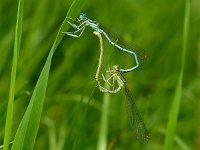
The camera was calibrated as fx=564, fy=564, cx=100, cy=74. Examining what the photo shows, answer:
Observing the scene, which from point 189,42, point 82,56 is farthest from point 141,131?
point 189,42

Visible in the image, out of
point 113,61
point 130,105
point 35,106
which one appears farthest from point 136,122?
point 113,61

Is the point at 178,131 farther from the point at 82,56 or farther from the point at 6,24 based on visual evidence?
the point at 6,24

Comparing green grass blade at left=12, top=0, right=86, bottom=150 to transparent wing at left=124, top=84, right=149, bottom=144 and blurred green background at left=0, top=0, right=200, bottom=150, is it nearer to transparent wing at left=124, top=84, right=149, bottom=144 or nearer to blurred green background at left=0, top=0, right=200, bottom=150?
blurred green background at left=0, top=0, right=200, bottom=150

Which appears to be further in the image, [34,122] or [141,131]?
[141,131]

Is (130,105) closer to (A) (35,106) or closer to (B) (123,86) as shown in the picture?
(B) (123,86)

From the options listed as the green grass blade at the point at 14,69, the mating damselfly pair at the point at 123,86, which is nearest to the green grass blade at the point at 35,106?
the green grass blade at the point at 14,69

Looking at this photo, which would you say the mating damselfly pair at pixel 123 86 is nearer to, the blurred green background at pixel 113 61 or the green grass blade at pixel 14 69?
the blurred green background at pixel 113 61
